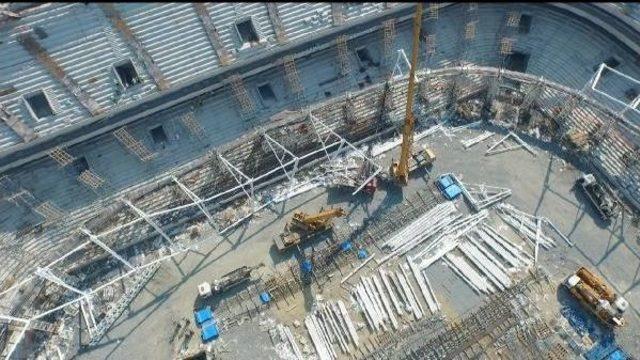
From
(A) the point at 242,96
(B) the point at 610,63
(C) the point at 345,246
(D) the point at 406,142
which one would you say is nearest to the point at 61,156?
(A) the point at 242,96

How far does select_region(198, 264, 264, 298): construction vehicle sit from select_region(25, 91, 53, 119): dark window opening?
1886 cm

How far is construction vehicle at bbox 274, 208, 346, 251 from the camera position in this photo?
39.6 meters

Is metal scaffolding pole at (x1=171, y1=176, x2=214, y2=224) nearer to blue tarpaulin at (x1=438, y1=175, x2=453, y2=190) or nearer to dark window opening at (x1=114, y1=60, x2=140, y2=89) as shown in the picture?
dark window opening at (x1=114, y1=60, x2=140, y2=89)

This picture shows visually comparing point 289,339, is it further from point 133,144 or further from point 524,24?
point 524,24

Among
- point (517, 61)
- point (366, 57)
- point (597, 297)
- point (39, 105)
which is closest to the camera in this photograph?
point (597, 297)

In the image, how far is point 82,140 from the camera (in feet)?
130

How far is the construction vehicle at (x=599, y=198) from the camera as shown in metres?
39.9

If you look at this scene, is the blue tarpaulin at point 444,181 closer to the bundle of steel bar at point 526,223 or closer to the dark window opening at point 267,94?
the bundle of steel bar at point 526,223

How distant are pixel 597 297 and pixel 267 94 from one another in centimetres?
3157

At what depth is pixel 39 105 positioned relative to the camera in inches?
1522

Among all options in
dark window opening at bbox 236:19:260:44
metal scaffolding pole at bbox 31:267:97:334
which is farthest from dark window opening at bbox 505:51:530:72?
metal scaffolding pole at bbox 31:267:97:334

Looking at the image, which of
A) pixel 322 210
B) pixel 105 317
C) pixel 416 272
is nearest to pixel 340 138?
pixel 322 210

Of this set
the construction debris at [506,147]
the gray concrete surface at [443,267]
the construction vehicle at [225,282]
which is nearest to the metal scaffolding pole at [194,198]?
the gray concrete surface at [443,267]

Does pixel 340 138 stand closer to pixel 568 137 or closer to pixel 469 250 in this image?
pixel 469 250
